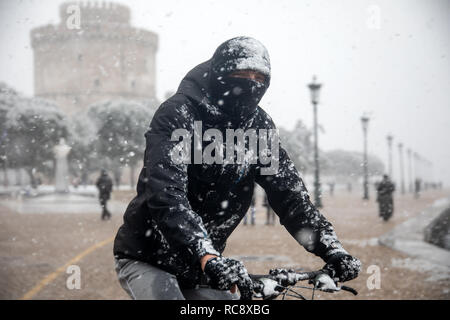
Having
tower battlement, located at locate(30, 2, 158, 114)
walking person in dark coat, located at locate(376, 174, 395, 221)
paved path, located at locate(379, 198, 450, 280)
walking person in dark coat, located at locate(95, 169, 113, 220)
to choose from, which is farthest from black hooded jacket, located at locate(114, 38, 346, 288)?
tower battlement, located at locate(30, 2, 158, 114)

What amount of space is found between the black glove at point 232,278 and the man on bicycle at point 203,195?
2.9 inches

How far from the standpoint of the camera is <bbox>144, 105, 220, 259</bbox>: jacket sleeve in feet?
6.61

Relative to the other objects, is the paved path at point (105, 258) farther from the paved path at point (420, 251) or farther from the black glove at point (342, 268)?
the black glove at point (342, 268)

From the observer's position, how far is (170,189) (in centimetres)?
207

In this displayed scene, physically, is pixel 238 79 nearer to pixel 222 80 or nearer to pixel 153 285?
pixel 222 80

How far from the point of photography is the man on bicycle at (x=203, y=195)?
2.08 m

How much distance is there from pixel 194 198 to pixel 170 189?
272mm

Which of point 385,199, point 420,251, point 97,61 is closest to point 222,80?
point 420,251

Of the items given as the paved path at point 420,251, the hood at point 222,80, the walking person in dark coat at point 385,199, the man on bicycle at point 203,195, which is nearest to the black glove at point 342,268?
the man on bicycle at point 203,195

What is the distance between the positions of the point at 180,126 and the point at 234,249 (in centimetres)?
836

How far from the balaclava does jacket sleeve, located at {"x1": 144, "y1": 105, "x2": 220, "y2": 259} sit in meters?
0.19

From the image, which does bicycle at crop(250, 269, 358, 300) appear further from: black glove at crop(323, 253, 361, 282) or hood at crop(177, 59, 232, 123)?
hood at crop(177, 59, 232, 123)

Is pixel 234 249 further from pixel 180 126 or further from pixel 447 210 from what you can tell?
pixel 180 126

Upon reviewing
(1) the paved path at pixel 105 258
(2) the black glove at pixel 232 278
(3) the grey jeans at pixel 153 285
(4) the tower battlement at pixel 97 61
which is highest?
(4) the tower battlement at pixel 97 61
